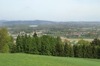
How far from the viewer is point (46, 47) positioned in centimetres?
6562

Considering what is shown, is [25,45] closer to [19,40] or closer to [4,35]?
[19,40]

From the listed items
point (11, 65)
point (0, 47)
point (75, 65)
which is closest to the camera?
point (11, 65)

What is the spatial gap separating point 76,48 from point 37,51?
9561mm

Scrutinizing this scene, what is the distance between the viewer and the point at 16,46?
67625mm

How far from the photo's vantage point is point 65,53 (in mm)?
→ 63250

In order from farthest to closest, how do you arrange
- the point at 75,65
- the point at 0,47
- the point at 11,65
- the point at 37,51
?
the point at 37,51 < the point at 0,47 < the point at 75,65 < the point at 11,65

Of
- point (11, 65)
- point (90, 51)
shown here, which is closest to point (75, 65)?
point (11, 65)

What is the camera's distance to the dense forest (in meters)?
61.2

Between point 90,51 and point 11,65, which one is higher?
point 11,65

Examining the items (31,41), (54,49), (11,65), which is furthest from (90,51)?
(11,65)

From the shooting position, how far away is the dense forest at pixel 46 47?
61188 millimetres

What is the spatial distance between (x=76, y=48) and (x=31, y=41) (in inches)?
449

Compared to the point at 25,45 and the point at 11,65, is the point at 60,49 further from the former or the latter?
the point at 11,65

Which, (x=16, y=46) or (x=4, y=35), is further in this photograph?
(x=16, y=46)
